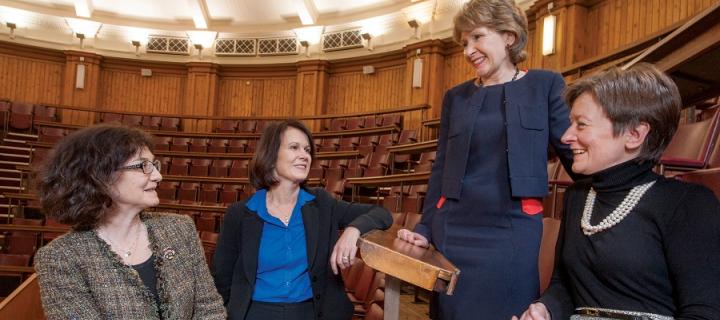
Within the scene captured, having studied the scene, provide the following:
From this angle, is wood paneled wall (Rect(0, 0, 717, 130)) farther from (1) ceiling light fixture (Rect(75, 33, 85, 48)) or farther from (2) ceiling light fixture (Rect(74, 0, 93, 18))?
(2) ceiling light fixture (Rect(74, 0, 93, 18))

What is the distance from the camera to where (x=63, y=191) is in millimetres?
1372

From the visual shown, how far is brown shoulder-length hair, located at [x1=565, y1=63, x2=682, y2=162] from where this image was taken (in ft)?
3.11

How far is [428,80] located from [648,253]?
27.8 ft

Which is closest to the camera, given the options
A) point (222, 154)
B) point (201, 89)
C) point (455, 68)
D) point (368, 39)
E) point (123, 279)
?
point (123, 279)

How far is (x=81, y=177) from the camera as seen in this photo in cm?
139

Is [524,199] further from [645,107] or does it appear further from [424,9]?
[424,9]

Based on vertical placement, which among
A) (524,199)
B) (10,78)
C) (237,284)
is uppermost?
(10,78)

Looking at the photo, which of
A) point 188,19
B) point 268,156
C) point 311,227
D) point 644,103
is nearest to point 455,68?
point 188,19

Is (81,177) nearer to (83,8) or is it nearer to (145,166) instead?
(145,166)

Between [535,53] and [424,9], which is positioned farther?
[424,9]

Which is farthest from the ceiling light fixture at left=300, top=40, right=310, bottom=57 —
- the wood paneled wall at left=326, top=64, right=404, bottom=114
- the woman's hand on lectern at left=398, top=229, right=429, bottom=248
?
the woman's hand on lectern at left=398, top=229, right=429, bottom=248

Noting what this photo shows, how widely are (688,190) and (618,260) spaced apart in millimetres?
163

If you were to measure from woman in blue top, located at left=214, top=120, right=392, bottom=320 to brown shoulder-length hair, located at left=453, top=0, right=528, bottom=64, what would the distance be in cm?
61

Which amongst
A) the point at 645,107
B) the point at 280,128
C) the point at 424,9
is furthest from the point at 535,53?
the point at 645,107
